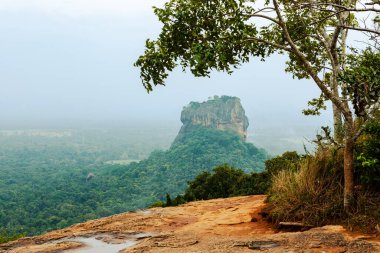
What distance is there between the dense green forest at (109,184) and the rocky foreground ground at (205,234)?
143 ft

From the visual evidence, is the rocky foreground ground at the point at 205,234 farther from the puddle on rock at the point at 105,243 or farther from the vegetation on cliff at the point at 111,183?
the vegetation on cliff at the point at 111,183

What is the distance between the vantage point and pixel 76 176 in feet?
391

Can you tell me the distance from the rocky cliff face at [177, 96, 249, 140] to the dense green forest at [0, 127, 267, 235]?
352 centimetres

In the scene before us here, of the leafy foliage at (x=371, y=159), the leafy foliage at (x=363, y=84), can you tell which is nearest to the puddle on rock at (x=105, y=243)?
the leafy foliage at (x=371, y=159)

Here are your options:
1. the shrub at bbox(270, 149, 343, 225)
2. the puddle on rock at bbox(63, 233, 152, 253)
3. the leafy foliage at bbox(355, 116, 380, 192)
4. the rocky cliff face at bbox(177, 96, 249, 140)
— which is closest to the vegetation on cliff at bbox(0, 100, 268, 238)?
the rocky cliff face at bbox(177, 96, 249, 140)

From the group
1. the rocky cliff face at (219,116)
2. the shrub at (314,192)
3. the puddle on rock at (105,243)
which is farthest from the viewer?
the rocky cliff face at (219,116)

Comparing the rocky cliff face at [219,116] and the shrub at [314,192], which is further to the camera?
the rocky cliff face at [219,116]

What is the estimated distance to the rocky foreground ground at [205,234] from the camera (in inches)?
243

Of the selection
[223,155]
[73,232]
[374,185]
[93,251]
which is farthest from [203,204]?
[223,155]

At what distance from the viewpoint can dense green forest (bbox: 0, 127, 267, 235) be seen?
2429 inches

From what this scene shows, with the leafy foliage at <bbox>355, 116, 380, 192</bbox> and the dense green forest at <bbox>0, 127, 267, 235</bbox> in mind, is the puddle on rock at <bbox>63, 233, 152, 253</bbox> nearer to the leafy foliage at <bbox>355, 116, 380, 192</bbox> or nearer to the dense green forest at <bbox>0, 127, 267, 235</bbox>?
the leafy foliage at <bbox>355, 116, 380, 192</bbox>

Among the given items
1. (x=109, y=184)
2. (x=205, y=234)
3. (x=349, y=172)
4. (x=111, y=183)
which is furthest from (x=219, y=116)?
(x=349, y=172)

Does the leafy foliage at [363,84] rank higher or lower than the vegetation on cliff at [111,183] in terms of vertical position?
higher

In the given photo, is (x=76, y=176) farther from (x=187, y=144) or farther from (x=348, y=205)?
(x=348, y=205)
